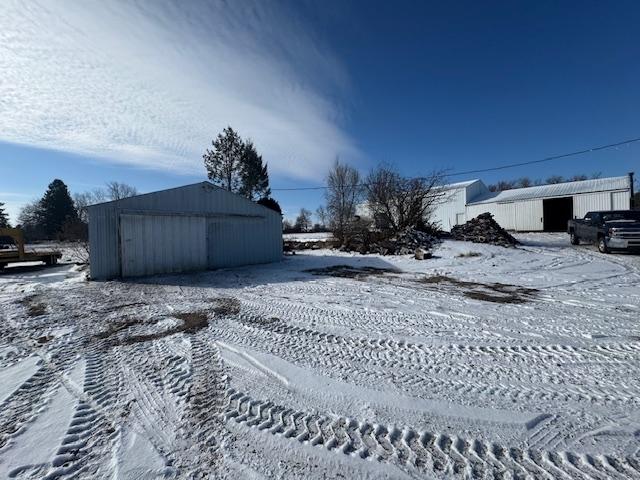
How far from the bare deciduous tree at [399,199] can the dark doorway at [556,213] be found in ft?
43.1

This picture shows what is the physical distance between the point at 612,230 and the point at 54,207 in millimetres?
68949

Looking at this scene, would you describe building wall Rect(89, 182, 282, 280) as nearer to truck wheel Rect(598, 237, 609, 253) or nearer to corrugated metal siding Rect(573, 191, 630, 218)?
truck wheel Rect(598, 237, 609, 253)

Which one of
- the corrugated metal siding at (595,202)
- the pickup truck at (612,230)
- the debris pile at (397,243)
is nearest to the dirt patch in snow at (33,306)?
the debris pile at (397,243)

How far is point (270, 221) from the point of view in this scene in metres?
15.2

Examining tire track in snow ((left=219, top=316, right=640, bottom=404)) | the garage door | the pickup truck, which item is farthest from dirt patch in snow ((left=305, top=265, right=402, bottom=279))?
the pickup truck

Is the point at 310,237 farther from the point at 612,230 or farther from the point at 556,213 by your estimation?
the point at 612,230

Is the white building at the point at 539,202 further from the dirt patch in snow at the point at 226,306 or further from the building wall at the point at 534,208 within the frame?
the dirt patch in snow at the point at 226,306

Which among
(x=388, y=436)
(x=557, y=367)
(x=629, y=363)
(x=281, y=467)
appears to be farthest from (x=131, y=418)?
(x=629, y=363)

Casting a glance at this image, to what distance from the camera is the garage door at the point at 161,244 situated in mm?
10703

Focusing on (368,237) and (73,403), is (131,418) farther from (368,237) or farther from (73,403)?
(368,237)

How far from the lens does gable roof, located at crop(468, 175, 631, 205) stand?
23234 millimetres

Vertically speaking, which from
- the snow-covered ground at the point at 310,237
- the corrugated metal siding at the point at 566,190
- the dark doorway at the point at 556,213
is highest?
the corrugated metal siding at the point at 566,190

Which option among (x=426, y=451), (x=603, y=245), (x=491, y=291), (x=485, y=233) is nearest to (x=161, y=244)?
(x=491, y=291)

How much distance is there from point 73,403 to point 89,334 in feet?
8.11
